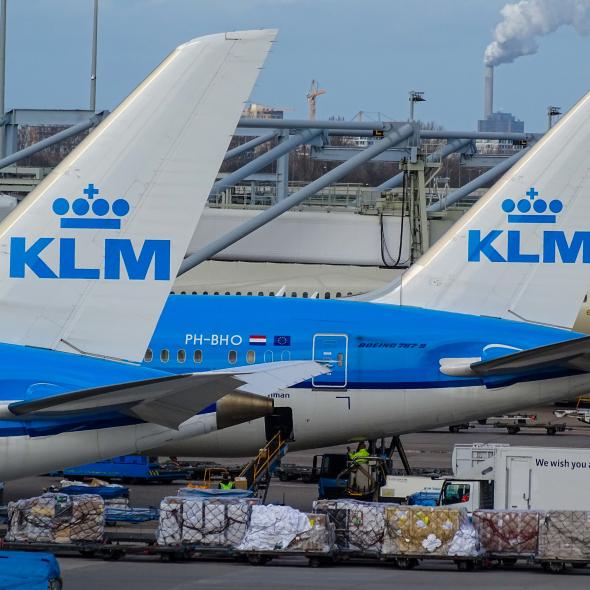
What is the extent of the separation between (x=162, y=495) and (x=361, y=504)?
10.6 metres

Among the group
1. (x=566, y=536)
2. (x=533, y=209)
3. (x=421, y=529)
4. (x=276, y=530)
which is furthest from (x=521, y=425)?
(x=276, y=530)

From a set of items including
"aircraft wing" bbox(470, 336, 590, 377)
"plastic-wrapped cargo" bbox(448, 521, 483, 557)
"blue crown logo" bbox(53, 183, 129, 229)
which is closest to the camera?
"blue crown logo" bbox(53, 183, 129, 229)

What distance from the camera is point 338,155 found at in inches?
2931

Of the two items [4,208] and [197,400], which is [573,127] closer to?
[197,400]

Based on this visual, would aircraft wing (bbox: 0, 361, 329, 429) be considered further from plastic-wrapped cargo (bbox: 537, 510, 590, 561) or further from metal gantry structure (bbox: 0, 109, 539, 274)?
metal gantry structure (bbox: 0, 109, 539, 274)

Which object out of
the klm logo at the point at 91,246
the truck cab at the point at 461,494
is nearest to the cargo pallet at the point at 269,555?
the truck cab at the point at 461,494

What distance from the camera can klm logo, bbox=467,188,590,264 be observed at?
32938mm

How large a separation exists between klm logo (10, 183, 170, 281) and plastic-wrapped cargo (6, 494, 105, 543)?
22.7ft

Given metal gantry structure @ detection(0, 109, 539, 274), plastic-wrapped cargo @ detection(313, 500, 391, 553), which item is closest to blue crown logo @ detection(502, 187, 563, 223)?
plastic-wrapped cargo @ detection(313, 500, 391, 553)

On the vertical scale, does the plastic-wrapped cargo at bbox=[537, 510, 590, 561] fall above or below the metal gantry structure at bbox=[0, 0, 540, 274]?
below

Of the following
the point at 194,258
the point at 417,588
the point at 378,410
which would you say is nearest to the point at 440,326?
the point at 378,410

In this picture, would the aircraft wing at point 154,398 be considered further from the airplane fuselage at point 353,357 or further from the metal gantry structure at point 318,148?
the metal gantry structure at point 318,148

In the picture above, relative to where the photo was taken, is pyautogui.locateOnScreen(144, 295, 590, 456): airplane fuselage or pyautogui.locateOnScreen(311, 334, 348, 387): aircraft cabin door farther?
pyautogui.locateOnScreen(311, 334, 348, 387): aircraft cabin door

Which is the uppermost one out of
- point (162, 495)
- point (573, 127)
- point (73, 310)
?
point (573, 127)
